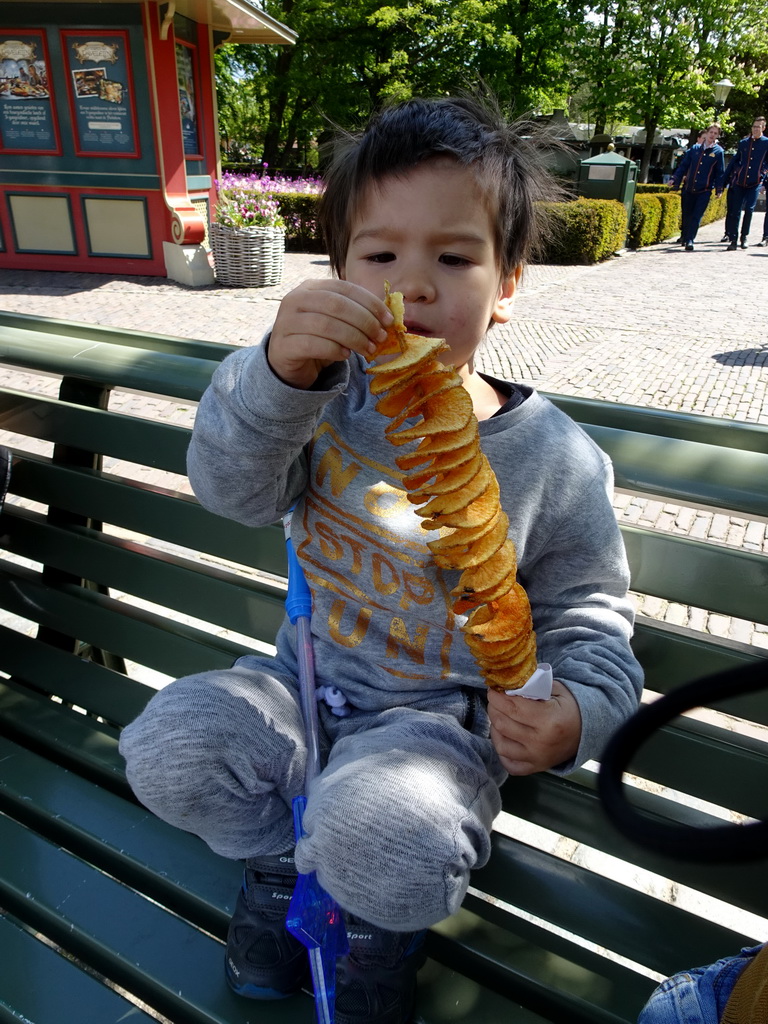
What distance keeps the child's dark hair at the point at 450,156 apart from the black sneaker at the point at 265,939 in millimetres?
1229

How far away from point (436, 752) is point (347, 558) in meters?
0.41

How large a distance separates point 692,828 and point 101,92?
13554 mm

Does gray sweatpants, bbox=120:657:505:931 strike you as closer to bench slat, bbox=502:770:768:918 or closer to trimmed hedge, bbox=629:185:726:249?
bench slat, bbox=502:770:768:918

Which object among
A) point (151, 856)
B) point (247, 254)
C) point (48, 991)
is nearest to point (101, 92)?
point (247, 254)

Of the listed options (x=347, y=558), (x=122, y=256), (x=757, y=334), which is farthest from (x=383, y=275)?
(x=122, y=256)

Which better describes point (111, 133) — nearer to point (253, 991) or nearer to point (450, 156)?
point (450, 156)

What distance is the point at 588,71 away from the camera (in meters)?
26.3

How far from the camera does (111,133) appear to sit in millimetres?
12000

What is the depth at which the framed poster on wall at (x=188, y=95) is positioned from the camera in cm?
1206

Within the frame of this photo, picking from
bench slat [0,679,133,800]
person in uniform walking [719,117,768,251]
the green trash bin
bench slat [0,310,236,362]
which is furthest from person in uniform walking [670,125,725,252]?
bench slat [0,679,133,800]

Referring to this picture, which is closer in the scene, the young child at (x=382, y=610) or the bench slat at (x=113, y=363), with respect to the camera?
the young child at (x=382, y=610)

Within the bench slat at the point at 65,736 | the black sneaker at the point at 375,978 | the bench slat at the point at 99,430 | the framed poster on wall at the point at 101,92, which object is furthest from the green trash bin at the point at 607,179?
the black sneaker at the point at 375,978

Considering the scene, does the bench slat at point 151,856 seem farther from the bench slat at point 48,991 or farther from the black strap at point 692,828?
the black strap at point 692,828

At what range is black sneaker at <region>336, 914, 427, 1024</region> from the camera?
4.27 feet
